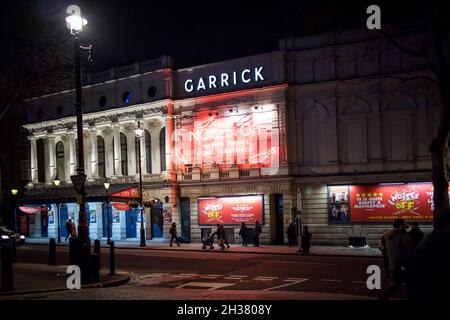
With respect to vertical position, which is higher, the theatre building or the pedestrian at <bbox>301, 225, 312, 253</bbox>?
the theatre building

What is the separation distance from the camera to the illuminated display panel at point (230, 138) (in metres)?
34.8

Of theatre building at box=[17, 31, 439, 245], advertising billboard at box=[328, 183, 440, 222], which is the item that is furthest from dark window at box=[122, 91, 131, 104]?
advertising billboard at box=[328, 183, 440, 222]

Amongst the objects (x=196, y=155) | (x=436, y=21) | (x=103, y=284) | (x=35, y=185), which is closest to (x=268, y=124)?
(x=196, y=155)

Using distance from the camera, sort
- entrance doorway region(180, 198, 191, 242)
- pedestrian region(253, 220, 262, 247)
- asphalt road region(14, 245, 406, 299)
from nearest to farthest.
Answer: asphalt road region(14, 245, 406, 299), pedestrian region(253, 220, 262, 247), entrance doorway region(180, 198, 191, 242)

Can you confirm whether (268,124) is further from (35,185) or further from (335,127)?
(35,185)

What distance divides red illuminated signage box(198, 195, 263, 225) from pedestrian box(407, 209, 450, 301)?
97.7 feet

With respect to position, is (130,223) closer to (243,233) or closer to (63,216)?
(63,216)

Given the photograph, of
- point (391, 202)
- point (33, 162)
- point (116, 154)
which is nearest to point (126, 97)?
point (116, 154)

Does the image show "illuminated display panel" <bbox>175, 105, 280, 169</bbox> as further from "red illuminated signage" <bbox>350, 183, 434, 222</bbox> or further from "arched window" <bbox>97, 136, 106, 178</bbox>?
"arched window" <bbox>97, 136, 106, 178</bbox>

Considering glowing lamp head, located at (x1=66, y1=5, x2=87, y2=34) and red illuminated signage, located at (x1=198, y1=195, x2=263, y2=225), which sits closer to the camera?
glowing lamp head, located at (x1=66, y1=5, x2=87, y2=34)

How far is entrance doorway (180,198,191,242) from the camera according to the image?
38469mm

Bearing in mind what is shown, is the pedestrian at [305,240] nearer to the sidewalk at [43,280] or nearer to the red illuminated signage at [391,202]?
the red illuminated signage at [391,202]

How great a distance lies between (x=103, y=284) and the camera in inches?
624
